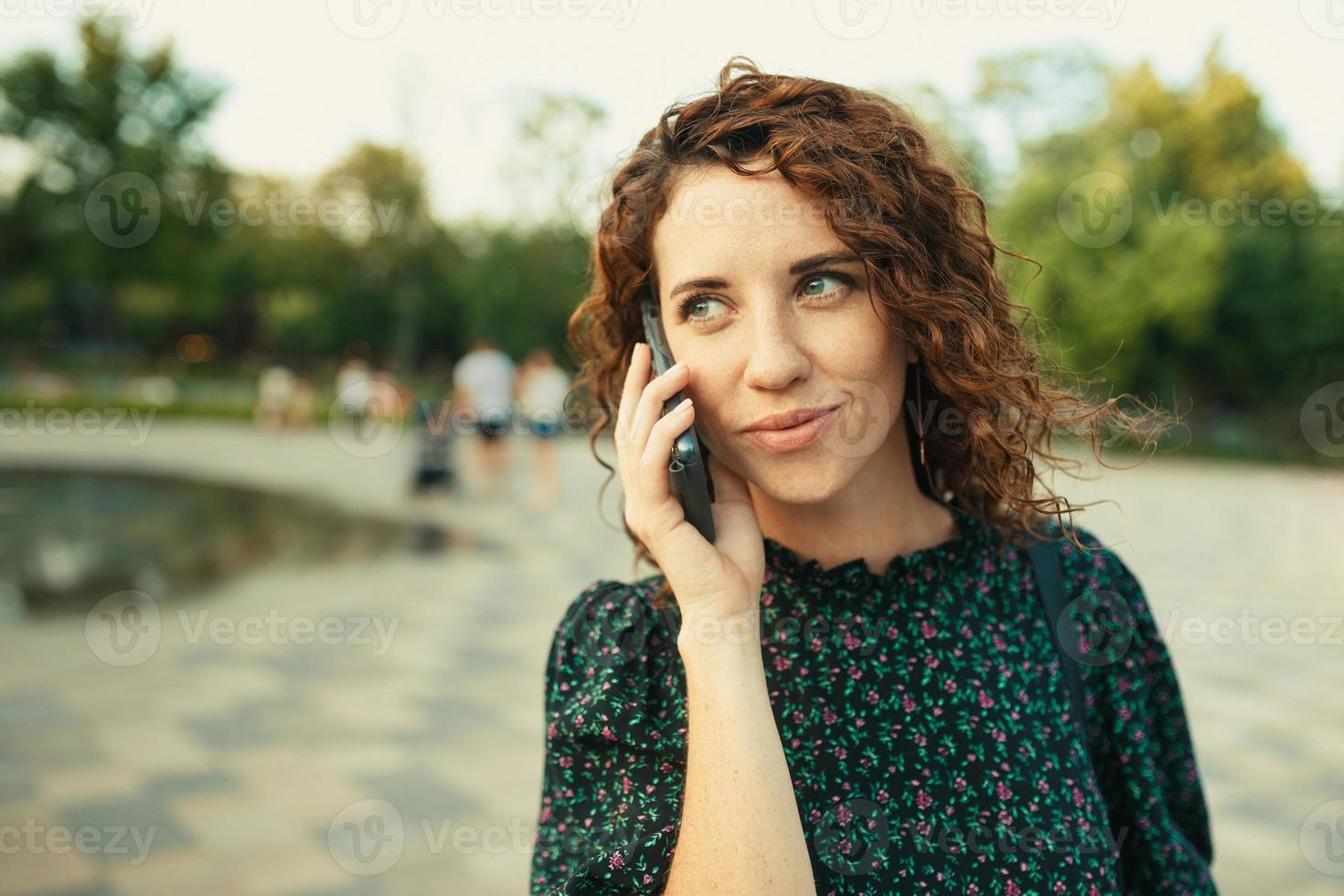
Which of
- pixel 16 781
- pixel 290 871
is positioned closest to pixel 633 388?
pixel 290 871

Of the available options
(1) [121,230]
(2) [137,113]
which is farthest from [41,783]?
(1) [121,230]

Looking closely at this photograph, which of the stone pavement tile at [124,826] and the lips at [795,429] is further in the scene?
the stone pavement tile at [124,826]

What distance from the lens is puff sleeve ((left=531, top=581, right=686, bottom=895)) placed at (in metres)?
1.48

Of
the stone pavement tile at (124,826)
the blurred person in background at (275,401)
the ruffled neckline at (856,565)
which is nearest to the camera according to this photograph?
the ruffled neckline at (856,565)

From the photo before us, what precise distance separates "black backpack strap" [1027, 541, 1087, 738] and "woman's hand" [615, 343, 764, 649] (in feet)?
1.92

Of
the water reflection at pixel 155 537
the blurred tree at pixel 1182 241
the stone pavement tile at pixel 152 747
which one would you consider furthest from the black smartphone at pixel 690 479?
the blurred tree at pixel 1182 241

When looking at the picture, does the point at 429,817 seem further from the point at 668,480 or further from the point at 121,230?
the point at 121,230

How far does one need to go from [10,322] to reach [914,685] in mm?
48698

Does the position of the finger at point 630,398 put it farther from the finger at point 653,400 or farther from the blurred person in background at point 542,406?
the blurred person in background at point 542,406

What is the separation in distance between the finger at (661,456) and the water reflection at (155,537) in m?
7.86

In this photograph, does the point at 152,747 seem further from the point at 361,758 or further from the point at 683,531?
the point at 683,531

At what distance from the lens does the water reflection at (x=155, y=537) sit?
344 inches

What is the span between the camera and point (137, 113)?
3781 centimetres

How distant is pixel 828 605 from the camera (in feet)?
5.61
